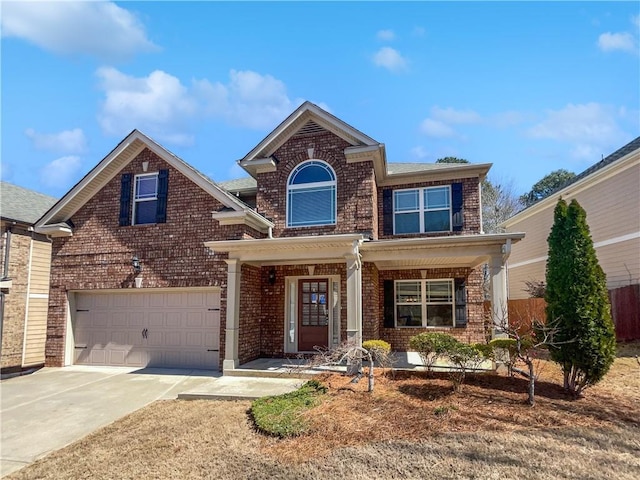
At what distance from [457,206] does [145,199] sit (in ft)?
29.3

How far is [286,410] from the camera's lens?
19.4 ft

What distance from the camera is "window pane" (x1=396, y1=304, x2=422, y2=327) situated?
38.2 feet

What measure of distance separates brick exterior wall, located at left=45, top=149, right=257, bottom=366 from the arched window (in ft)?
4.62

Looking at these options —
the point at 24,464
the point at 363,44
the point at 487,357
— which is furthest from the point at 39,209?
the point at 487,357

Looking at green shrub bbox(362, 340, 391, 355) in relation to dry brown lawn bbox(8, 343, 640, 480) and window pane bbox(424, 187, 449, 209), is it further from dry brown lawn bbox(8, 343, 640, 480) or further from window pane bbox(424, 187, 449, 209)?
window pane bbox(424, 187, 449, 209)

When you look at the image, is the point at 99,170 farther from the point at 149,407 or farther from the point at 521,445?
the point at 521,445

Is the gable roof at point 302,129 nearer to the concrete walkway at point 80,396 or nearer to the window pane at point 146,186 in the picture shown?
the window pane at point 146,186

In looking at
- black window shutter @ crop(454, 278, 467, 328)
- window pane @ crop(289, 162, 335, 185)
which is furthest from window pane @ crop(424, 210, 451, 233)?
window pane @ crop(289, 162, 335, 185)

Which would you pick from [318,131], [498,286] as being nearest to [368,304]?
[498,286]

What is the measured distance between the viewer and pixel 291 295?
1108cm

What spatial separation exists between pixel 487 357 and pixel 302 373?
3815 millimetres

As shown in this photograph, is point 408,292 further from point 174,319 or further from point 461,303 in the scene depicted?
point 174,319

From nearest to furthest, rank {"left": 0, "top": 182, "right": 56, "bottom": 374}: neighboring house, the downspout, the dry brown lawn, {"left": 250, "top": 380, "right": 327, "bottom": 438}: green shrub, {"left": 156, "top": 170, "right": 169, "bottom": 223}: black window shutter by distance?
the dry brown lawn < {"left": 250, "top": 380, "right": 327, "bottom": 438}: green shrub < the downspout < {"left": 0, "top": 182, "right": 56, "bottom": 374}: neighboring house < {"left": 156, "top": 170, "right": 169, "bottom": 223}: black window shutter

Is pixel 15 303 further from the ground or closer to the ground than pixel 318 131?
closer to the ground
